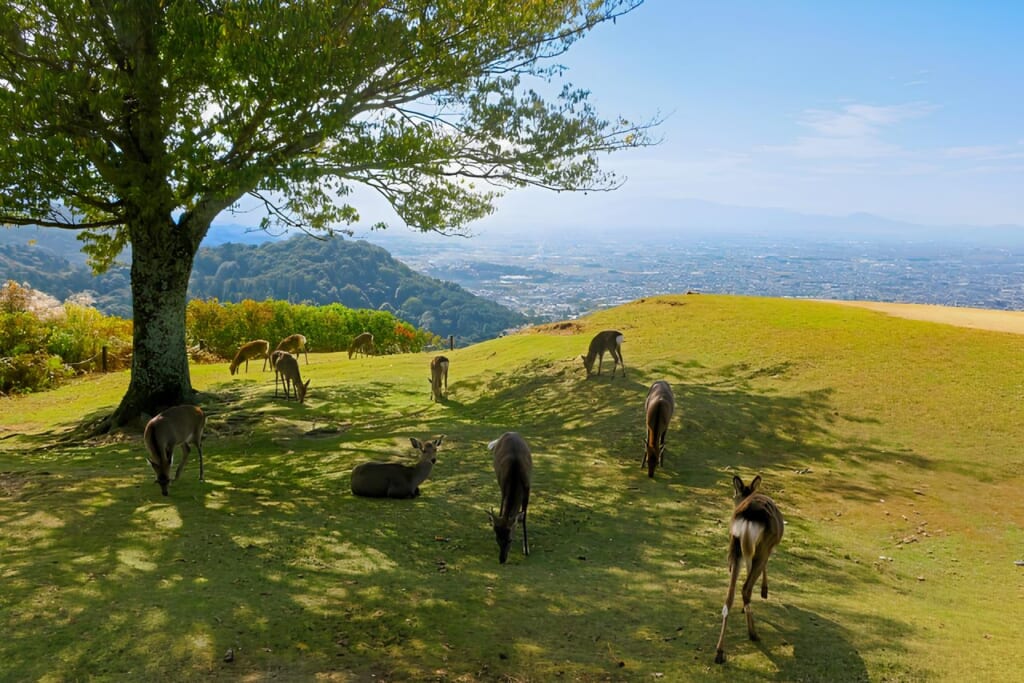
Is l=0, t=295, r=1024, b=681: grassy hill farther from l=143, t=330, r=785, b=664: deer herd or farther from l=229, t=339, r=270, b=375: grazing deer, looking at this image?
l=229, t=339, r=270, b=375: grazing deer

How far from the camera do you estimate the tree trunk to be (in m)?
13.9

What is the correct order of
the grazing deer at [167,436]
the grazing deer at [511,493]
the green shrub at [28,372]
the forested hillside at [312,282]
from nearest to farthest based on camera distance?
the grazing deer at [511,493] → the grazing deer at [167,436] → the green shrub at [28,372] → the forested hillside at [312,282]

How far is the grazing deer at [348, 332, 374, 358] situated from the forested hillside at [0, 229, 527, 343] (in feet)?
130

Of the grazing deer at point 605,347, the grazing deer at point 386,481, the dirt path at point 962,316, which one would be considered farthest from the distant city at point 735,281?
the grazing deer at point 386,481

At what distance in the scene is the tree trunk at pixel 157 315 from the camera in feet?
45.5

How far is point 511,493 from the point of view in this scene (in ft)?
24.5

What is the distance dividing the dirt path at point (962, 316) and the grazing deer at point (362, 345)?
19.0 metres

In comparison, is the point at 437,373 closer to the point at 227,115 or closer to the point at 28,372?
the point at 227,115

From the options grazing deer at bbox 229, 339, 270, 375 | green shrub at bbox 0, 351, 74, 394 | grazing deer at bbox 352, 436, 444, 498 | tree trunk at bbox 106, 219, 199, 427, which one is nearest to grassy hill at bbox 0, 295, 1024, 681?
grazing deer at bbox 352, 436, 444, 498

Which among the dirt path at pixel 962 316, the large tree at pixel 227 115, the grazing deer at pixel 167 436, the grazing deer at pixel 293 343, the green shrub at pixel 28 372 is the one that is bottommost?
the green shrub at pixel 28 372

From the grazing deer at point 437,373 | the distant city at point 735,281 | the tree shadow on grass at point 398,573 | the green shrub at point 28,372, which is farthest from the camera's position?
the distant city at point 735,281

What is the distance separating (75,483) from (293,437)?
460 cm

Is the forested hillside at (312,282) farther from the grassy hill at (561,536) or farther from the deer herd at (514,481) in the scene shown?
the deer herd at (514,481)

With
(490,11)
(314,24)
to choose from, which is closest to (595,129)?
(490,11)
